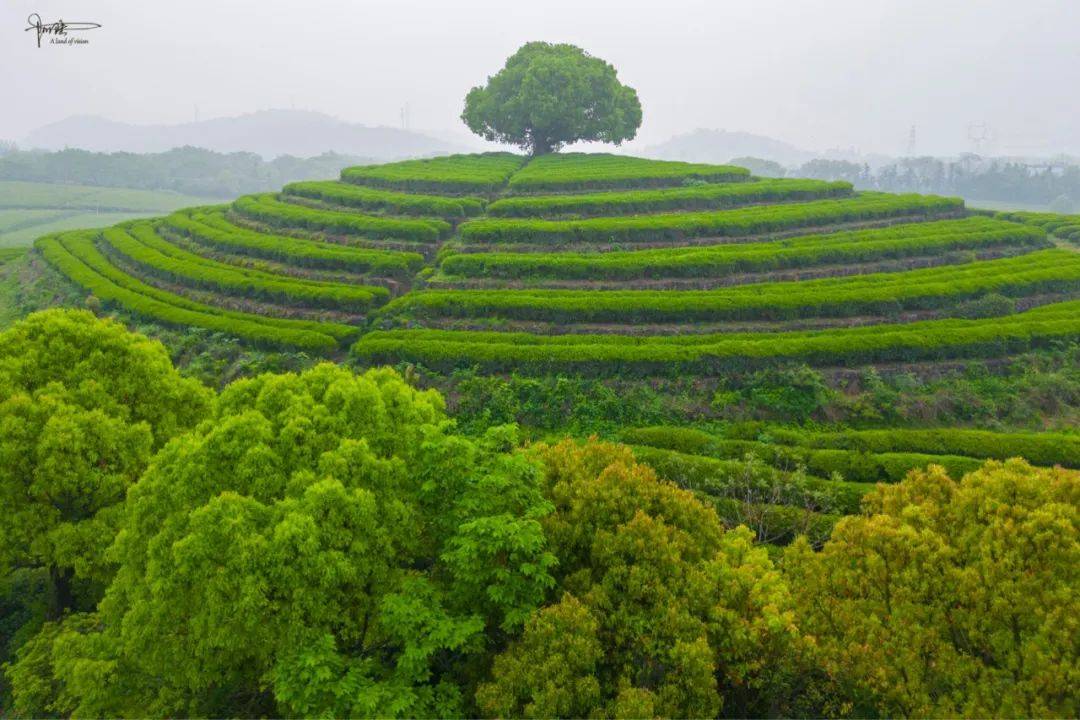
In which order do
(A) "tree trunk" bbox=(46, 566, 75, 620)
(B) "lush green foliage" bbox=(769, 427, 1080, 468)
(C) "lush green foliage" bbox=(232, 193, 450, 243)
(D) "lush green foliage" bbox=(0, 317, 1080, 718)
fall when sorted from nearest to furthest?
(D) "lush green foliage" bbox=(0, 317, 1080, 718) → (A) "tree trunk" bbox=(46, 566, 75, 620) → (B) "lush green foliage" bbox=(769, 427, 1080, 468) → (C) "lush green foliage" bbox=(232, 193, 450, 243)

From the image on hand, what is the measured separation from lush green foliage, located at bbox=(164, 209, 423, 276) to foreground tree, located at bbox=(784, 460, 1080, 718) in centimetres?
3699

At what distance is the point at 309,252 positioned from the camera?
4538cm

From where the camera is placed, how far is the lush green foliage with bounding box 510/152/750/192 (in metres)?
61.2

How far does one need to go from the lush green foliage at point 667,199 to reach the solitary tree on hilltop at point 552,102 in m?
22.8

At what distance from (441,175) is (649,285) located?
33929mm

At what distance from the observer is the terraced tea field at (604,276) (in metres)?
33.1

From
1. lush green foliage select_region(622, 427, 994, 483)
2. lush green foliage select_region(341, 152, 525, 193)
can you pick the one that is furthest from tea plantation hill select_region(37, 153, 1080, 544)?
lush green foliage select_region(341, 152, 525, 193)

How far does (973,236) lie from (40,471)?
57.5m

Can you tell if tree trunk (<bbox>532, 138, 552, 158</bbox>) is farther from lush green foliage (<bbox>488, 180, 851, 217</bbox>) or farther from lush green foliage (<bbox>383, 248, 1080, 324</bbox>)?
lush green foliage (<bbox>383, 248, 1080, 324</bbox>)

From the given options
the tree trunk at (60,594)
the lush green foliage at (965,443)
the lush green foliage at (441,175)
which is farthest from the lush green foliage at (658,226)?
the tree trunk at (60,594)

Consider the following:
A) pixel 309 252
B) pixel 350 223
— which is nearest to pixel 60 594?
pixel 309 252

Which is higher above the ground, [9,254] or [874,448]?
[9,254]

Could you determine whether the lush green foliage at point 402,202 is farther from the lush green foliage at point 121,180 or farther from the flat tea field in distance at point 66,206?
the lush green foliage at point 121,180

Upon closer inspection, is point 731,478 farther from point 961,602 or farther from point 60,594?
point 60,594
